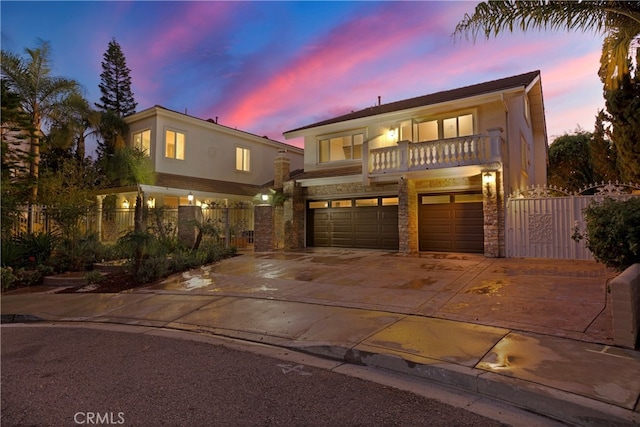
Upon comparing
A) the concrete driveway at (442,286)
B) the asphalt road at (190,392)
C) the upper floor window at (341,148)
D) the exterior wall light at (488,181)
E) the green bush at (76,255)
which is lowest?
the asphalt road at (190,392)

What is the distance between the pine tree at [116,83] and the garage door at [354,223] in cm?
2526

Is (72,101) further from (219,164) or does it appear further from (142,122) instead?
(219,164)

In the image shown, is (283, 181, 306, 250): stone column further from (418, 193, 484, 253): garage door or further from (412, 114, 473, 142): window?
(412, 114, 473, 142): window

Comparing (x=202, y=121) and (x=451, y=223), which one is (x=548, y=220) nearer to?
(x=451, y=223)

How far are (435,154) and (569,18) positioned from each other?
664 cm

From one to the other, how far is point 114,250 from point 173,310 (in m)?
6.56

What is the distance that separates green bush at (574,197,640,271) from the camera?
17.6ft

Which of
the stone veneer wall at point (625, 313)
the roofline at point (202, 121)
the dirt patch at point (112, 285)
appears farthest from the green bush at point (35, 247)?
the stone veneer wall at point (625, 313)

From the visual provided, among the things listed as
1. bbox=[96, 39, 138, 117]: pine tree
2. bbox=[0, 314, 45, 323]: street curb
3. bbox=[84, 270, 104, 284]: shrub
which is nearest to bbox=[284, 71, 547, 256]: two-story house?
bbox=[84, 270, 104, 284]: shrub

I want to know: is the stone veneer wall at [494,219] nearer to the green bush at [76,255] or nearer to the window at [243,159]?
the green bush at [76,255]

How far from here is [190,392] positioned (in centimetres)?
377

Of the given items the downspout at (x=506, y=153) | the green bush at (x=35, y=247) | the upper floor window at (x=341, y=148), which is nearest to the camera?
the green bush at (x=35, y=247)

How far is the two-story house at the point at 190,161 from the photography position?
18.5m

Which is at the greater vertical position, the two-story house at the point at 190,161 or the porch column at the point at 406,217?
the two-story house at the point at 190,161
